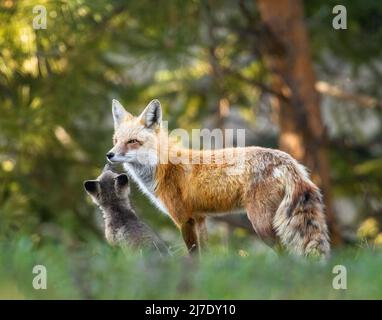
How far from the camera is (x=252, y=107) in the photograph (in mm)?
20359

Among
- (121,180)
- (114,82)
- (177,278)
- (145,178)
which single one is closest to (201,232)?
(145,178)

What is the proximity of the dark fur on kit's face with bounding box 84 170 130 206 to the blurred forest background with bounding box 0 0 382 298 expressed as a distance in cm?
638

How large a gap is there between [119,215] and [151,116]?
3.29ft

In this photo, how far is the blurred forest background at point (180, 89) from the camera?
17094 mm

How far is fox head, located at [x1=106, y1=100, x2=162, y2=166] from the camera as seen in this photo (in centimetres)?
883

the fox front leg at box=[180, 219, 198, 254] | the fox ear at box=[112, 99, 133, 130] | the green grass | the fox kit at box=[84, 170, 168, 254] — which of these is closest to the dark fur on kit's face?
the fox kit at box=[84, 170, 168, 254]

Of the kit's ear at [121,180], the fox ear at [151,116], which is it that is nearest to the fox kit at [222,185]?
the fox ear at [151,116]

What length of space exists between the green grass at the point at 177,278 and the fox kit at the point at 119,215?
1205 millimetres

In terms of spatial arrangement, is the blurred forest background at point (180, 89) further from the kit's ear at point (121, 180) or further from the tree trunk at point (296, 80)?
the kit's ear at point (121, 180)

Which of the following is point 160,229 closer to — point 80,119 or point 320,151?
point 80,119

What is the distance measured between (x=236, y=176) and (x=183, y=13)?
30.0 ft

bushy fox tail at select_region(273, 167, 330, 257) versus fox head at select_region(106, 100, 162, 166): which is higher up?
fox head at select_region(106, 100, 162, 166)

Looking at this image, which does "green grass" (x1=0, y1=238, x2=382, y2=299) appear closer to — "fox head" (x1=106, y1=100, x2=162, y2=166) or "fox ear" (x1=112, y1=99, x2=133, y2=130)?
"fox head" (x1=106, y1=100, x2=162, y2=166)

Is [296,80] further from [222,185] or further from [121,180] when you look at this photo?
[222,185]
